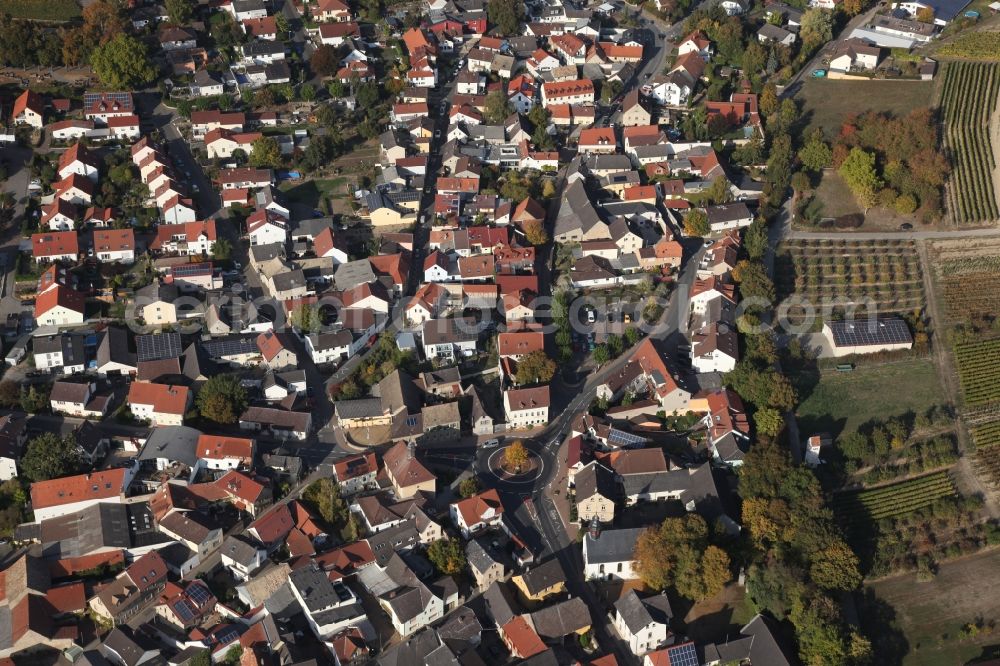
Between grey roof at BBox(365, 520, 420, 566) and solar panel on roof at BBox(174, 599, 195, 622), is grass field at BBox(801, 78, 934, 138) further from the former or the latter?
solar panel on roof at BBox(174, 599, 195, 622)

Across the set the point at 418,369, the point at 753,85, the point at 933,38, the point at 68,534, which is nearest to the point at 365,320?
the point at 418,369

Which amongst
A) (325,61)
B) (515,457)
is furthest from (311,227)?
(515,457)

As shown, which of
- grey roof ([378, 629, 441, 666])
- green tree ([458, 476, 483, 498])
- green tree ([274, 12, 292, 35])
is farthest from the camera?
green tree ([274, 12, 292, 35])

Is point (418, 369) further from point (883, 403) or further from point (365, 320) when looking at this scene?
point (883, 403)

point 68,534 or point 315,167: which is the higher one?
point 315,167

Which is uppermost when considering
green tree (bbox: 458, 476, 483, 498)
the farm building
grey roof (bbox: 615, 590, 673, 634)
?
the farm building

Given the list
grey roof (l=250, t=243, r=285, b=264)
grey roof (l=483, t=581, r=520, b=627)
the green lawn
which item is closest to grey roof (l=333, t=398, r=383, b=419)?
grey roof (l=483, t=581, r=520, b=627)
